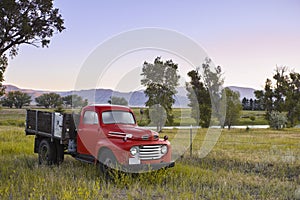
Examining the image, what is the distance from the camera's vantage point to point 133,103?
12164mm

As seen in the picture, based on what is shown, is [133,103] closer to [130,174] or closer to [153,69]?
[130,174]

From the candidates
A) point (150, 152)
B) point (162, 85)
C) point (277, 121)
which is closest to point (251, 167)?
point (150, 152)

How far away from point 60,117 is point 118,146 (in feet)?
9.66

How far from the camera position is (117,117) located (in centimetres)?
1021

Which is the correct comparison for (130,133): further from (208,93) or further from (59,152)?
(208,93)

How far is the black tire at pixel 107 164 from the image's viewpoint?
874 centimetres

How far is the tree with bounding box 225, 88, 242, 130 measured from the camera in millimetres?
52719

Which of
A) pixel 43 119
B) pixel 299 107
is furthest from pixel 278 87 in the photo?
pixel 43 119

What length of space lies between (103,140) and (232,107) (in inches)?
1837

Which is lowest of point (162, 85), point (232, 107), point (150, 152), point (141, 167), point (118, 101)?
point (141, 167)

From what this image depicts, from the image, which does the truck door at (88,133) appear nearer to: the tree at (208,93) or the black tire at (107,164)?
the black tire at (107,164)

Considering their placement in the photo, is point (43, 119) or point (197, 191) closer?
point (197, 191)

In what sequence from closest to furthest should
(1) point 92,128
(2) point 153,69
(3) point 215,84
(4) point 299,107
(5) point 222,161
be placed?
(1) point 92,128, (5) point 222,161, (2) point 153,69, (3) point 215,84, (4) point 299,107

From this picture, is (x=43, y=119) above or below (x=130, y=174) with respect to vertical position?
above
